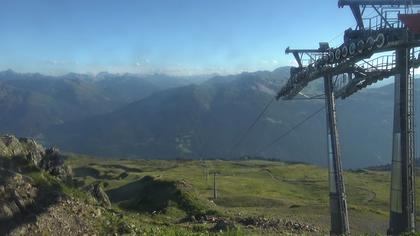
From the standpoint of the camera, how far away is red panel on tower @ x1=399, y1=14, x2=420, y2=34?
141 feet

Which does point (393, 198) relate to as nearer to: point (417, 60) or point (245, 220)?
point (417, 60)

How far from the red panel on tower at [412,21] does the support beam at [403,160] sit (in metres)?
2.91

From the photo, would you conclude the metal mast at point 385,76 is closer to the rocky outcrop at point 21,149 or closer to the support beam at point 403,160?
the support beam at point 403,160

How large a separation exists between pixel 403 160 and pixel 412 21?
10695 millimetres

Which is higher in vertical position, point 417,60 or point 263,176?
point 417,60

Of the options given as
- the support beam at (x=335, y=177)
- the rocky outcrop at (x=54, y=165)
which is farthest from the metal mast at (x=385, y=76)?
the rocky outcrop at (x=54, y=165)

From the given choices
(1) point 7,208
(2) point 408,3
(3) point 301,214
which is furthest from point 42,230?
(3) point 301,214

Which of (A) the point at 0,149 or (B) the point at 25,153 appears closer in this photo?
(A) the point at 0,149

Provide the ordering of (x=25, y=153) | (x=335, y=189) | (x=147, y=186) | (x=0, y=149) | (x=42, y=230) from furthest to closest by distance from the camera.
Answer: (x=147, y=186) → (x=335, y=189) → (x=25, y=153) → (x=0, y=149) → (x=42, y=230)

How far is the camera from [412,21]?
4319 cm

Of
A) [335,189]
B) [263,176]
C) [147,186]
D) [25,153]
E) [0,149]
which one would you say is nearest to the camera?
[0,149]

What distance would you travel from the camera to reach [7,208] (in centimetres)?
3234

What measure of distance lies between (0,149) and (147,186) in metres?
48.2

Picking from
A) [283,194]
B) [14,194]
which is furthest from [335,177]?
[283,194]
